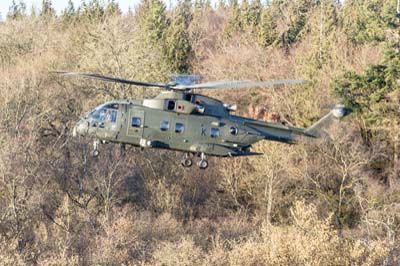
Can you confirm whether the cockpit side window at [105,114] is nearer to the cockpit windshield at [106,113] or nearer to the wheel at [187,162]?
the cockpit windshield at [106,113]

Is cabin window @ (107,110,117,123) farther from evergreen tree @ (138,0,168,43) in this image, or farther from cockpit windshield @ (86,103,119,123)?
evergreen tree @ (138,0,168,43)

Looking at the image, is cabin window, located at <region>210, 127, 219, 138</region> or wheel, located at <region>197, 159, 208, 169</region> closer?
cabin window, located at <region>210, 127, 219, 138</region>

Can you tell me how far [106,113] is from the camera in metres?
17.2

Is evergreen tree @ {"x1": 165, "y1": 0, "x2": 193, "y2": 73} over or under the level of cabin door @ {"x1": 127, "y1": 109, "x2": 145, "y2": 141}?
over

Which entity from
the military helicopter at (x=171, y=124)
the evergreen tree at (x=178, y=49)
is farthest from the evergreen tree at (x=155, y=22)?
the military helicopter at (x=171, y=124)

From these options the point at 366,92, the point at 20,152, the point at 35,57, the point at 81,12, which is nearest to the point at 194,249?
the point at 20,152

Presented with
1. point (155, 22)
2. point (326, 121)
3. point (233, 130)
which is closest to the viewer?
point (233, 130)

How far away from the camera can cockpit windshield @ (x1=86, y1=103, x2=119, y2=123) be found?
56.1 feet

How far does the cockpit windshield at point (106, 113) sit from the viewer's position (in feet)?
56.1

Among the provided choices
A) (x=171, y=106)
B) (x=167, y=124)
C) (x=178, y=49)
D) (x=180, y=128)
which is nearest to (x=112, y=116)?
(x=167, y=124)

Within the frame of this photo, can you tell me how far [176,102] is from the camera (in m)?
17.2

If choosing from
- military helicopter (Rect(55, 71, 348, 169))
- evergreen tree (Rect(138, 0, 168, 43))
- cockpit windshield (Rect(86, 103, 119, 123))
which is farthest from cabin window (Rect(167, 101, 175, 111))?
evergreen tree (Rect(138, 0, 168, 43))

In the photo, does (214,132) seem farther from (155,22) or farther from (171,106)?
(155,22)

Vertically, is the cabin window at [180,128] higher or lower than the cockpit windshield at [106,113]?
Result: lower
